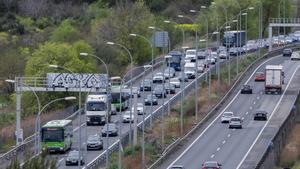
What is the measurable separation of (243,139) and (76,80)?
1409 centimetres

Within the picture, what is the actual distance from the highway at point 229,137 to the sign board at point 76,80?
8.59 metres

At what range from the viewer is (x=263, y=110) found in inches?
4163

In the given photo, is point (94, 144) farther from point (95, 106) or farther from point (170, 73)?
point (170, 73)

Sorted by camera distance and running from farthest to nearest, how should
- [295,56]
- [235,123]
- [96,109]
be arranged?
[295,56]
[96,109]
[235,123]

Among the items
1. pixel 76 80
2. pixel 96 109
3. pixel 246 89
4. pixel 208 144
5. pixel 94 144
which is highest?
pixel 76 80

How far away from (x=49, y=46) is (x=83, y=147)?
35922 mm

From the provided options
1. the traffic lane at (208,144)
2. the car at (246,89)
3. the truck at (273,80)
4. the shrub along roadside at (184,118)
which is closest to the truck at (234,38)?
the shrub along roadside at (184,118)

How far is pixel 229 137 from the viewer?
9356 cm

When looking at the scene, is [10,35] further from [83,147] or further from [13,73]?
[83,147]

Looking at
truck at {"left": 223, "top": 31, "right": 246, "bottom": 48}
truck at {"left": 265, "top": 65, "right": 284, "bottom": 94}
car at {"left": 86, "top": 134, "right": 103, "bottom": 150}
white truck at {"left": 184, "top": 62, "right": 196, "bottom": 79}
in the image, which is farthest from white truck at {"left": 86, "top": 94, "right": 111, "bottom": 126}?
truck at {"left": 223, "top": 31, "right": 246, "bottom": 48}

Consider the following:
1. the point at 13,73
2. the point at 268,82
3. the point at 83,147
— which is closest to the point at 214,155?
the point at 83,147

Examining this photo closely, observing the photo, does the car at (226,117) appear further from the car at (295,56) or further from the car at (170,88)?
the car at (295,56)

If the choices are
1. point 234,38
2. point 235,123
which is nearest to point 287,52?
point 234,38

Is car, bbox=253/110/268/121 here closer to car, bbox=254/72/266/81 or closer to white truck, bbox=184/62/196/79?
car, bbox=254/72/266/81
